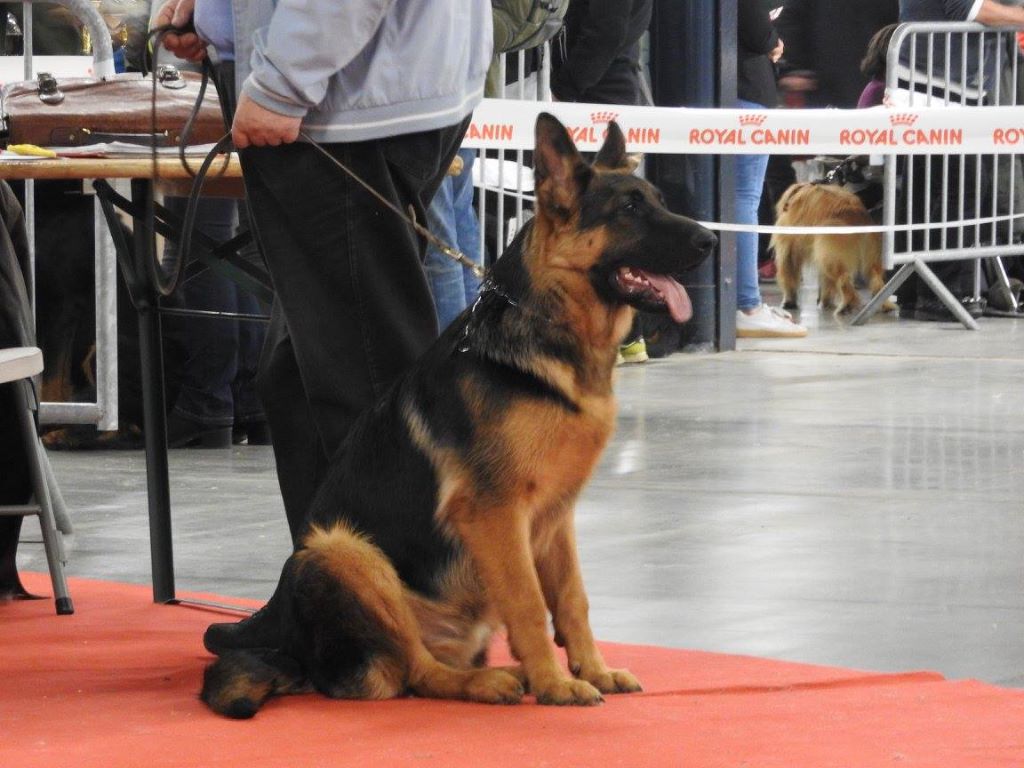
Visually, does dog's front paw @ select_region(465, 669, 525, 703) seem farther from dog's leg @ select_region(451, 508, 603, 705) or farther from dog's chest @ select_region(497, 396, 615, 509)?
dog's chest @ select_region(497, 396, 615, 509)

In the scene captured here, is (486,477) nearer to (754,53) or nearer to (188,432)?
(188,432)

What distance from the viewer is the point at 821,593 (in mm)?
4457

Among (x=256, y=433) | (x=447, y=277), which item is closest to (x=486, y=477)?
(x=447, y=277)

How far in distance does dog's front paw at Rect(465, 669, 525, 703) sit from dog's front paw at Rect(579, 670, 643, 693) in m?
0.18

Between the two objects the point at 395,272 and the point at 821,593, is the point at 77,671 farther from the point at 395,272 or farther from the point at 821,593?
the point at 821,593

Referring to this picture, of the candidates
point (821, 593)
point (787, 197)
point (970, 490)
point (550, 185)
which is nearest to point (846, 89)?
point (787, 197)

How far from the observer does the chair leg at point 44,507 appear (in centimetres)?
440

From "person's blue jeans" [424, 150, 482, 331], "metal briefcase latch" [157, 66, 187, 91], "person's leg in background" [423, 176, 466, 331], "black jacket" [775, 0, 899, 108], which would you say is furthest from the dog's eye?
Answer: "black jacket" [775, 0, 899, 108]

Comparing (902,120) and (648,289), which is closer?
(648,289)

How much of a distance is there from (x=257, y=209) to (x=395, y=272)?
32 centimetres

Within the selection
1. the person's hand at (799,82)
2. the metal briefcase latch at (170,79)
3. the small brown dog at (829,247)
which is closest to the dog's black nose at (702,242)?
the metal briefcase latch at (170,79)

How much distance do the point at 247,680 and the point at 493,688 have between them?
0.46 meters

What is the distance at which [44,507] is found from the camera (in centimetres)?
449

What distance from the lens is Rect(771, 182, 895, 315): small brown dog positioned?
12250 mm
